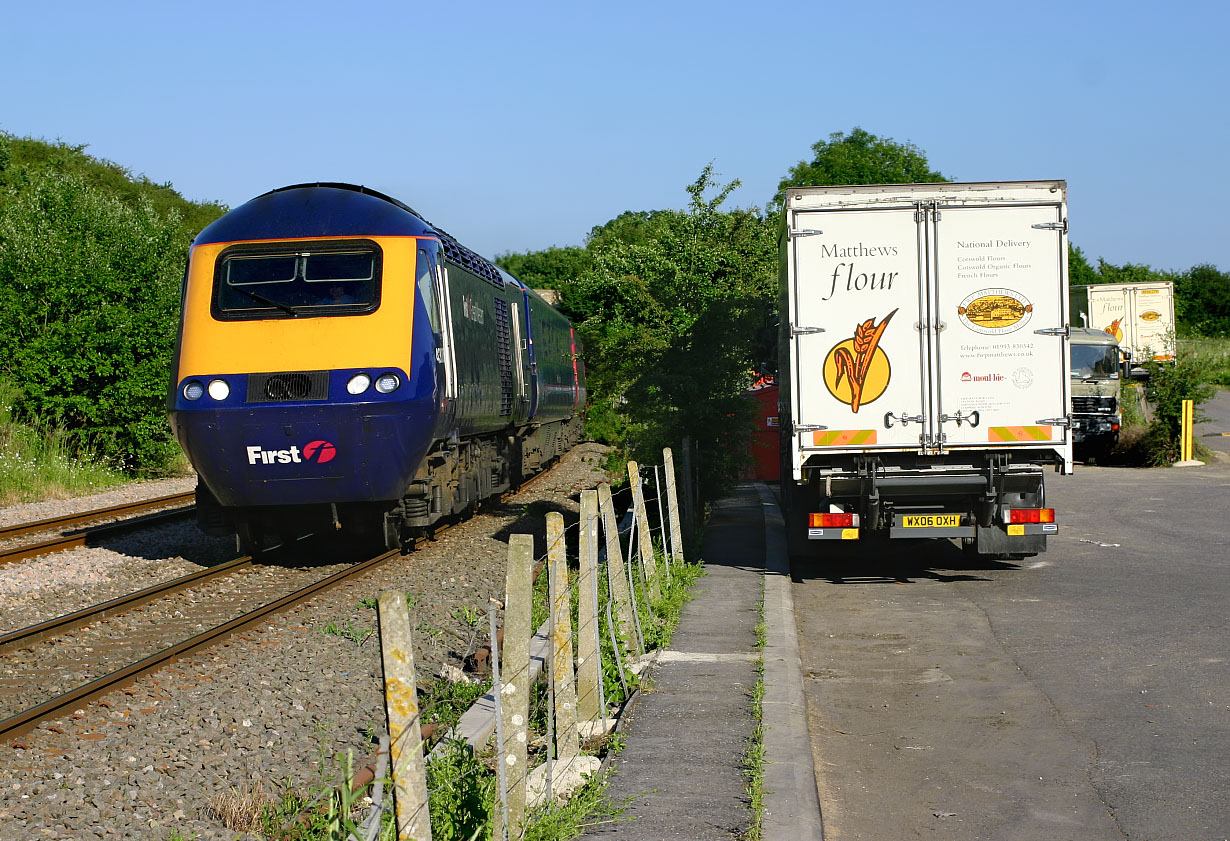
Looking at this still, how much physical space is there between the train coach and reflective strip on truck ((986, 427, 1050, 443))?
5.28 meters

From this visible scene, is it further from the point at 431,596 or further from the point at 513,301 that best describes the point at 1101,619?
the point at 513,301

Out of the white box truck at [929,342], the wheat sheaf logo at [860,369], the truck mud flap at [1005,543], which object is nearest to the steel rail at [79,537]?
the white box truck at [929,342]

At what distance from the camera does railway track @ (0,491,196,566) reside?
1293 cm

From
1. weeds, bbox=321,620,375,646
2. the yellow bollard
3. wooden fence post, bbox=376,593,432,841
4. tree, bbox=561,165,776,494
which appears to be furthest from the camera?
the yellow bollard

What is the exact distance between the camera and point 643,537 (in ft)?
33.1

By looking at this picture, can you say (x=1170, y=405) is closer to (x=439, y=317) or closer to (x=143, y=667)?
(x=439, y=317)

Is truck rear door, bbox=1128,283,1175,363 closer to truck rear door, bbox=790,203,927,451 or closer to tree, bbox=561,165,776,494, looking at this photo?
tree, bbox=561,165,776,494

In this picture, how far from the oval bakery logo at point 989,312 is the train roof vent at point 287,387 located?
5981 mm

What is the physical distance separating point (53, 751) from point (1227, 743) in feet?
19.4

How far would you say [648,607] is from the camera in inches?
345

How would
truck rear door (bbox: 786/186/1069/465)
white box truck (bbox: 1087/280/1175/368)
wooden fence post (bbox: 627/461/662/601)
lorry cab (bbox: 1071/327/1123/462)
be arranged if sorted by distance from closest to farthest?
wooden fence post (bbox: 627/461/662/601), truck rear door (bbox: 786/186/1069/465), lorry cab (bbox: 1071/327/1123/462), white box truck (bbox: 1087/280/1175/368)

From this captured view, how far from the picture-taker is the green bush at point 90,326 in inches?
911

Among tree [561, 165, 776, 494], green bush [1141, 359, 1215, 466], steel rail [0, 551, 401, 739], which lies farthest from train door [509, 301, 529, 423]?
green bush [1141, 359, 1215, 466]

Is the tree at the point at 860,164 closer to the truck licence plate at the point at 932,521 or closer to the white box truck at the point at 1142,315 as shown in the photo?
the white box truck at the point at 1142,315
